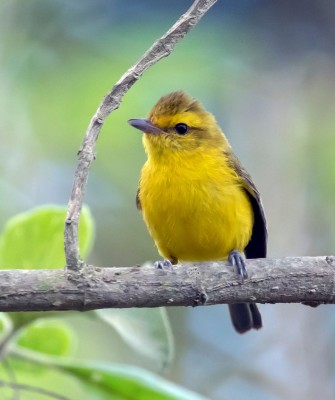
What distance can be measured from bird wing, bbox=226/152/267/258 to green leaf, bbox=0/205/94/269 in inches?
53.6

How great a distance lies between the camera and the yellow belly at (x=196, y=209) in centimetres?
351

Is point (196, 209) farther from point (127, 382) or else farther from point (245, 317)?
point (127, 382)

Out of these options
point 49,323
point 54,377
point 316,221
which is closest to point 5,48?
point 316,221

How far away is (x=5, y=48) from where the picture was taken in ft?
18.2

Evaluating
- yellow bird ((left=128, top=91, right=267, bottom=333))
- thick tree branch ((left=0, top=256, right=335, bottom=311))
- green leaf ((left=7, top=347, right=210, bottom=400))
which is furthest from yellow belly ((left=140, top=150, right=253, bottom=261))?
green leaf ((left=7, top=347, right=210, bottom=400))

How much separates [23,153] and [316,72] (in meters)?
2.07

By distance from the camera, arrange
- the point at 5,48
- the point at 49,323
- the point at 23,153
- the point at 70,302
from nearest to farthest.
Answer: the point at 70,302
the point at 49,323
the point at 5,48
the point at 23,153

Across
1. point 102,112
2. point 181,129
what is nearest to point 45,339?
point 102,112

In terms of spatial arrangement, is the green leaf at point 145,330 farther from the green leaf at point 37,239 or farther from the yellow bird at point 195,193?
the yellow bird at point 195,193

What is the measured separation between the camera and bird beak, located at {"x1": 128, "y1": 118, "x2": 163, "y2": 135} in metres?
3.71

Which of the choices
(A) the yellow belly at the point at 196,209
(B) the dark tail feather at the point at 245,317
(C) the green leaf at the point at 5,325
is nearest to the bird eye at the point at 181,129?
(A) the yellow belly at the point at 196,209

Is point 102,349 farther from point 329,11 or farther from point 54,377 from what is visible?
point 329,11

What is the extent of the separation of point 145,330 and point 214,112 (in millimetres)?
3584

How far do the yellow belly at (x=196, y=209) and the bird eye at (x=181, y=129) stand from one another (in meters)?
0.18
